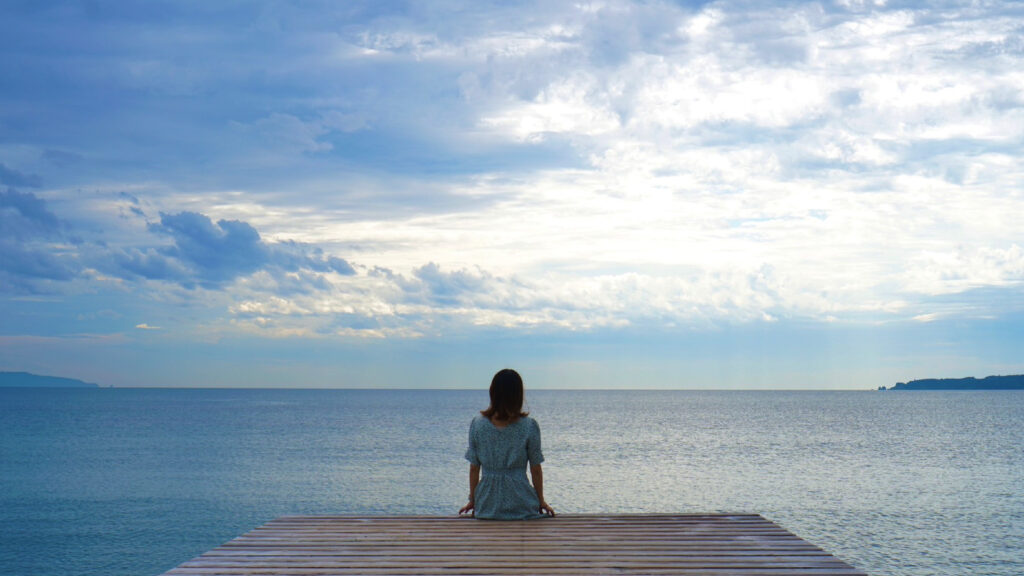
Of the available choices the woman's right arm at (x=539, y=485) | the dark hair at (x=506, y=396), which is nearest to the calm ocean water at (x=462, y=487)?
the woman's right arm at (x=539, y=485)

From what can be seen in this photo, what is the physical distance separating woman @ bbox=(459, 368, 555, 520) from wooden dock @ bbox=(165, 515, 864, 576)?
22cm

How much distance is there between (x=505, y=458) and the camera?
8.03 m

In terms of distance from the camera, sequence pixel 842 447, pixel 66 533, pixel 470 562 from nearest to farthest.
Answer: pixel 470 562
pixel 66 533
pixel 842 447

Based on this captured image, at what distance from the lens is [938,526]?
83.7 feet

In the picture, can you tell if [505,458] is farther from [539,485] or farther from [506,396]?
[506,396]

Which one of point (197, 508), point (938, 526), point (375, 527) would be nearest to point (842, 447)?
point (938, 526)

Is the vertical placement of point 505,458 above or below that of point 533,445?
below

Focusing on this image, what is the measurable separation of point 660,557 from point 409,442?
53517 mm

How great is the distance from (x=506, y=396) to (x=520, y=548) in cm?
162

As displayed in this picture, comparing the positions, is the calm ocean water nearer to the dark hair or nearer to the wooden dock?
the wooden dock

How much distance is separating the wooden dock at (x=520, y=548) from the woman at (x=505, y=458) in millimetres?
219

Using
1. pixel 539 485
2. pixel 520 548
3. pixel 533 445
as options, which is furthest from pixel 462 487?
pixel 520 548

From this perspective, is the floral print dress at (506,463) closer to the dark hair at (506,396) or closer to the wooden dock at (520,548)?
the dark hair at (506,396)

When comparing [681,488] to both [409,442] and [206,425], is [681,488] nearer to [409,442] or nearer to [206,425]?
[409,442]
